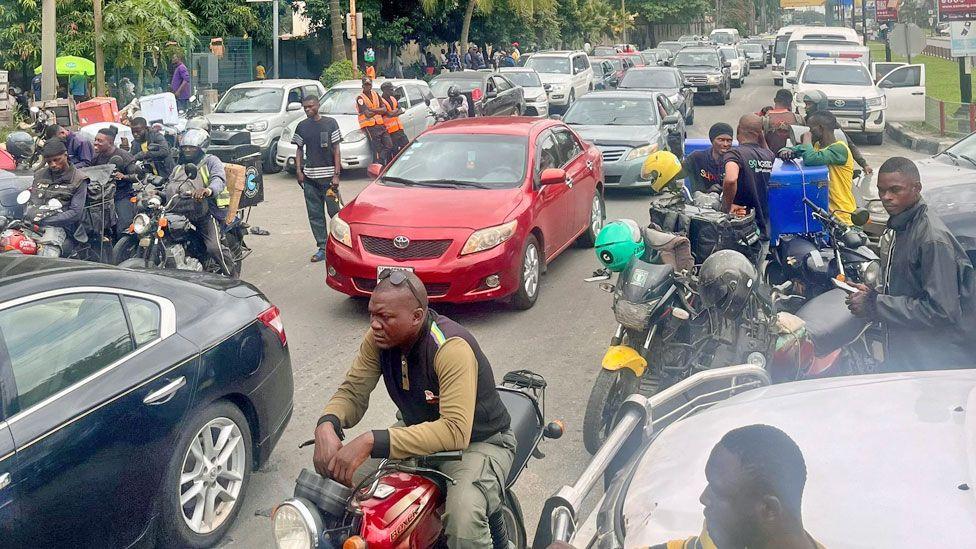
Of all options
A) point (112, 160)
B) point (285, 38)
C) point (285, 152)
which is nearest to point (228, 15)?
point (285, 38)

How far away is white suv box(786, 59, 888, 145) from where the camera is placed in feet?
73.3

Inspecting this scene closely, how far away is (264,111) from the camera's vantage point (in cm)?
1978

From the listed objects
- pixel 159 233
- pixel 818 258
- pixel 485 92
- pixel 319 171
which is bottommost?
pixel 818 258

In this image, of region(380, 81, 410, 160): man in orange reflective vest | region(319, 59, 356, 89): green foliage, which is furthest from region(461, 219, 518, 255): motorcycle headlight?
region(319, 59, 356, 89): green foliage

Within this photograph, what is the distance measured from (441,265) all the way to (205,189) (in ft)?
8.56

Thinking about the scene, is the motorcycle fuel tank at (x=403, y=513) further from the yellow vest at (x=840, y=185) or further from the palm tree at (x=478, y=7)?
the palm tree at (x=478, y=7)

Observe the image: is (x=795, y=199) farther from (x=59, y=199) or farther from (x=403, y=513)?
(x=59, y=199)

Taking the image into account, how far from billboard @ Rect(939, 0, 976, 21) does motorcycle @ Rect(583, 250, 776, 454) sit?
18.2 metres

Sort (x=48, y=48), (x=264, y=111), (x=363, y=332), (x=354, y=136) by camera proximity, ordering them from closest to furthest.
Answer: (x=363, y=332) → (x=48, y=48) → (x=354, y=136) → (x=264, y=111)

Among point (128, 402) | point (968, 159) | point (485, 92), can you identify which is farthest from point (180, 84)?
point (128, 402)

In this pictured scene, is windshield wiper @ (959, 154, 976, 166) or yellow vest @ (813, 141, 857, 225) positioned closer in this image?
yellow vest @ (813, 141, 857, 225)

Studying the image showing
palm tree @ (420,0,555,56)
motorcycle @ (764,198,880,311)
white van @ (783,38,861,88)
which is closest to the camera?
motorcycle @ (764,198,880,311)

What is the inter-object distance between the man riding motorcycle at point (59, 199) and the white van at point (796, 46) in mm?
23700

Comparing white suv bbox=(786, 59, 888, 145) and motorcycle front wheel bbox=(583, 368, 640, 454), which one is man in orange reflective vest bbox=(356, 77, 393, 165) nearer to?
white suv bbox=(786, 59, 888, 145)
